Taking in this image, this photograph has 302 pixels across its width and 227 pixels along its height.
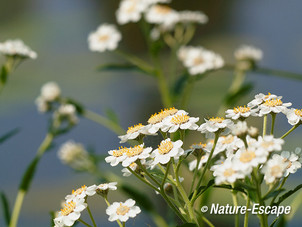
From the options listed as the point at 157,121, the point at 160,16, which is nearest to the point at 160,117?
the point at 157,121

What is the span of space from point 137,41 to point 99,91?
73cm

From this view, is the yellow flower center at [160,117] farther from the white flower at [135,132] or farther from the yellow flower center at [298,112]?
the yellow flower center at [298,112]

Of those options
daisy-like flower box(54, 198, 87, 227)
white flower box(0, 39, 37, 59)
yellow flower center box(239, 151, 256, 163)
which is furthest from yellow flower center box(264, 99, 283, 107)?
white flower box(0, 39, 37, 59)

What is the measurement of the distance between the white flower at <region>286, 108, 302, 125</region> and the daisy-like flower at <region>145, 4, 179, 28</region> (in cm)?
78

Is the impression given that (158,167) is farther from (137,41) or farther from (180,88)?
(137,41)

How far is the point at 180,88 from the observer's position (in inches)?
47.3

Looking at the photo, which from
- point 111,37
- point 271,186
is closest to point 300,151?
point 271,186

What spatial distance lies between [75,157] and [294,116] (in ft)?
3.28

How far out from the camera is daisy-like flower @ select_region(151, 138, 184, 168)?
45cm

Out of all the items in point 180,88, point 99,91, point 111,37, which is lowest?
point 180,88

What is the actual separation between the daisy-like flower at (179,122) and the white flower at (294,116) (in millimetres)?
95

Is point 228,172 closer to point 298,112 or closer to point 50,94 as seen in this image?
point 298,112

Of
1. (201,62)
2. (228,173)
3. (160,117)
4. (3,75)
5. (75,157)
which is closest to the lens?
(228,173)

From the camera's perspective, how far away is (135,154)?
464 mm
